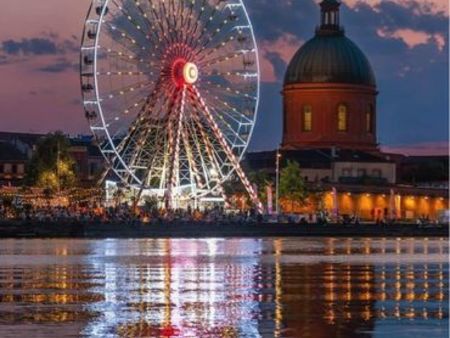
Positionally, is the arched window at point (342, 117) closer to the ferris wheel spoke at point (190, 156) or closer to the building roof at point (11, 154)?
the building roof at point (11, 154)

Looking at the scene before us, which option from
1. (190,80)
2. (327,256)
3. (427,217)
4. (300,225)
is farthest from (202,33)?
(427,217)

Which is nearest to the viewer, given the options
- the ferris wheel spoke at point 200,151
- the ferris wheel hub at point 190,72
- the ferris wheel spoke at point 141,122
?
the ferris wheel spoke at point 141,122

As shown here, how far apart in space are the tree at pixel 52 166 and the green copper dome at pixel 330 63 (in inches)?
1365

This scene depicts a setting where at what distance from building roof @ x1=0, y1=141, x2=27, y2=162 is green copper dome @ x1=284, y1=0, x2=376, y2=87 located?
33281 mm

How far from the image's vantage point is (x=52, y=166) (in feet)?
464

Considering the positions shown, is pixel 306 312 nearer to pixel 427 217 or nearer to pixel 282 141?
pixel 427 217

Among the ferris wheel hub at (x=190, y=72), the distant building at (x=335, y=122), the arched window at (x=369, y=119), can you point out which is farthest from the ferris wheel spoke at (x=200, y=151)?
the arched window at (x=369, y=119)

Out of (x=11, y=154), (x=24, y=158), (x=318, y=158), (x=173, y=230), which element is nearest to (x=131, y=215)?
(x=173, y=230)

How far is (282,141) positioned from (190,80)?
238ft

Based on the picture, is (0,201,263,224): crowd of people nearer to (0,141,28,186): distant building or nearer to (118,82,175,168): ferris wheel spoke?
(118,82,175,168): ferris wheel spoke

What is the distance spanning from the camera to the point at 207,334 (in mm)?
29328

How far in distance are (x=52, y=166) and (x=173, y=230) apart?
3343 cm

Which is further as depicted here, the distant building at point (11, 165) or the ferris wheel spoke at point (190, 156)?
the distant building at point (11, 165)

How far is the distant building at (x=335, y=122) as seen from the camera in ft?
537
